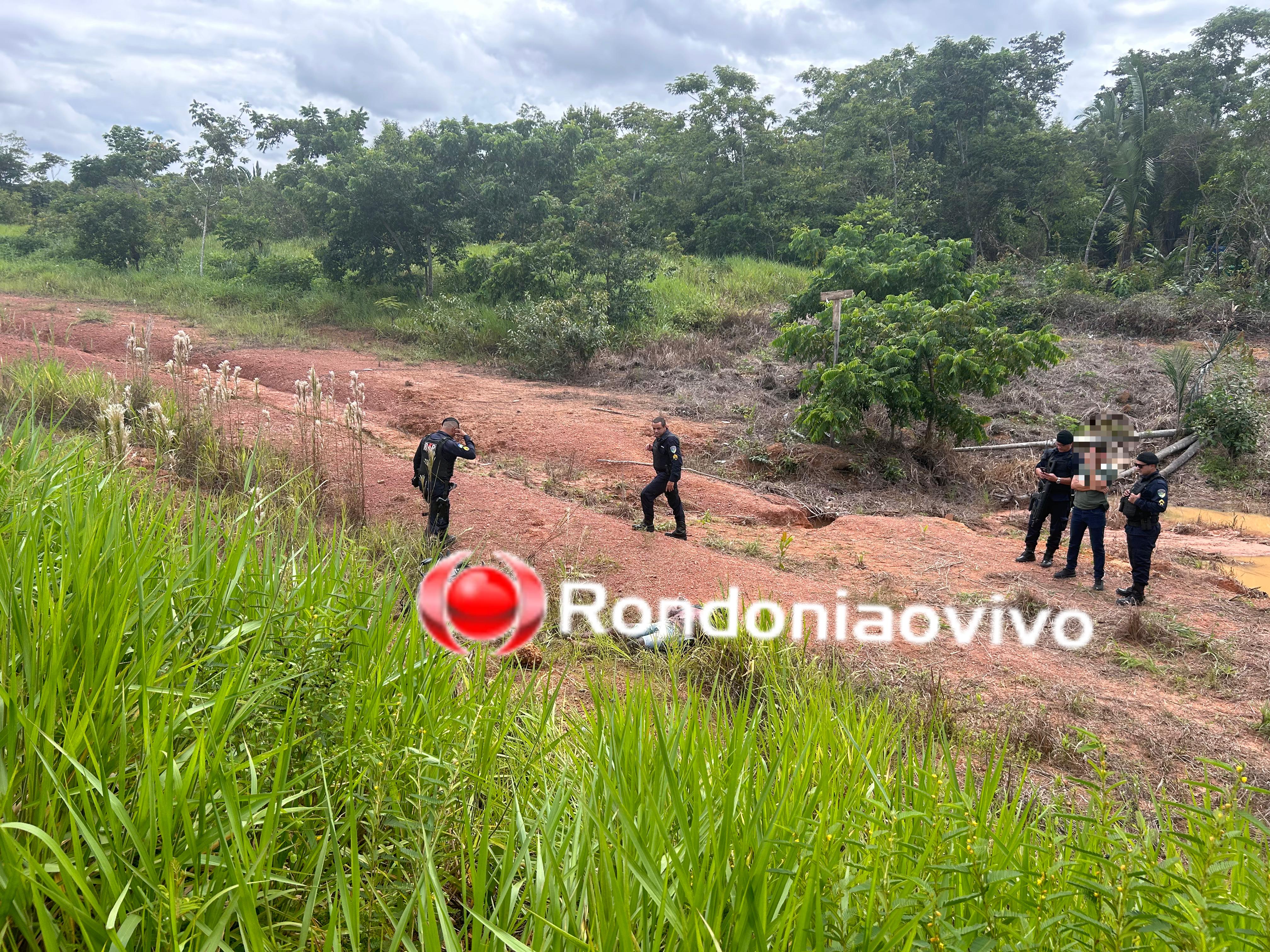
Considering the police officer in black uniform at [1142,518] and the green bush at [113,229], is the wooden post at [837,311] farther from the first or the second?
the green bush at [113,229]

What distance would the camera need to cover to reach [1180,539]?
8.61m

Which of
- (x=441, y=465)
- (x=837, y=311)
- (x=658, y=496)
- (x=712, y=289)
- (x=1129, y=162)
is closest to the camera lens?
(x=441, y=465)

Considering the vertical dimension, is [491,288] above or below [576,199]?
below

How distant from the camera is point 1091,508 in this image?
6832mm

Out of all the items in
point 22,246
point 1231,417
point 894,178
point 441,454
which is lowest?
point 441,454

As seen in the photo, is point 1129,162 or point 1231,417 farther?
point 1129,162

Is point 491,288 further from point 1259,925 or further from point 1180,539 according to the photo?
point 1259,925

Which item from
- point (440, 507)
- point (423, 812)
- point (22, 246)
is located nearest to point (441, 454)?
point (440, 507)

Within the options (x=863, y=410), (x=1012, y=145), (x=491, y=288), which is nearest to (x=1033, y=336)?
(x=863, y=410)

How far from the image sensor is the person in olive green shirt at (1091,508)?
676cm

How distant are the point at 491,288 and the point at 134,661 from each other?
17596 mm

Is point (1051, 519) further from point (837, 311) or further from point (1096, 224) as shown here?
point (1096, 224)

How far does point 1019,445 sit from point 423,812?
11.1 metres

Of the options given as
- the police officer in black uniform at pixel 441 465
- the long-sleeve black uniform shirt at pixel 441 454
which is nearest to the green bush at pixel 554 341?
the long-sleeve black uniform shirt at pixel 441 454
